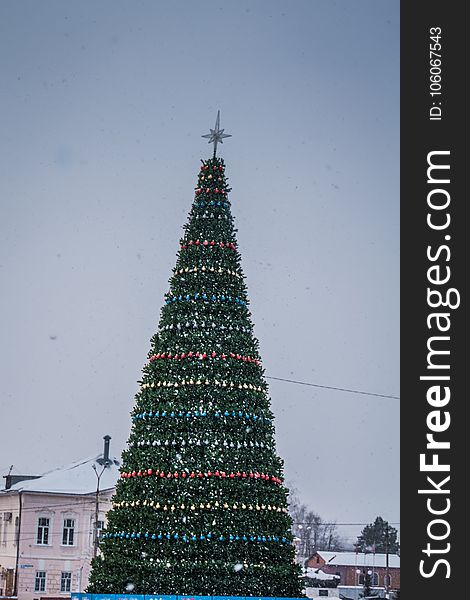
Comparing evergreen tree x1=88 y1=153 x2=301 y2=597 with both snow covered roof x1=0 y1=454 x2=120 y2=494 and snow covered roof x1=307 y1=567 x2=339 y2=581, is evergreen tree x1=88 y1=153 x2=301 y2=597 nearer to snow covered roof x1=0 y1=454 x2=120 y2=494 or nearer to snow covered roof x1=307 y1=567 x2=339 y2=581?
snow covered roof x1=0 y1=454 x2=120 y2=494

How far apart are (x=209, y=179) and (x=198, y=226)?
26.1 inches

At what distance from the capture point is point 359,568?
48562 mm

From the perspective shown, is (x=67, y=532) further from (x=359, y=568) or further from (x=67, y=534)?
(x=359, y=568)

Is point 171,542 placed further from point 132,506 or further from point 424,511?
point 424,511

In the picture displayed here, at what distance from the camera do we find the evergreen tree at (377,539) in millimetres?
53969

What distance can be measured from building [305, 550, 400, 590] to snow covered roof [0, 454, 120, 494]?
21.8 metres

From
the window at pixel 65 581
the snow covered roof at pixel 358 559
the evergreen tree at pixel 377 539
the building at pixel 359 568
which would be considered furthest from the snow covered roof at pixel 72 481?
the evergreen tree at pixel 377 539

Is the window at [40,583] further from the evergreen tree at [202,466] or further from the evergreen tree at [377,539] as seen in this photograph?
the evergreen tree at [377,539]

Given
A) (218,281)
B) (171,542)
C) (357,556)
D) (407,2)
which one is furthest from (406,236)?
(357,556)

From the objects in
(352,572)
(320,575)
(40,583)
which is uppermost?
(40,583)

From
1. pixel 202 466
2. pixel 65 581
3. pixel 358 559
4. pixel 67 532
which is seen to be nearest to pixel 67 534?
pixel 67 532

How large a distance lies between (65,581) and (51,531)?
1421 mm

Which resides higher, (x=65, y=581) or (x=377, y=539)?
(x=377, y=539)

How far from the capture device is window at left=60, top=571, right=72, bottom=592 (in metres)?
25.8
